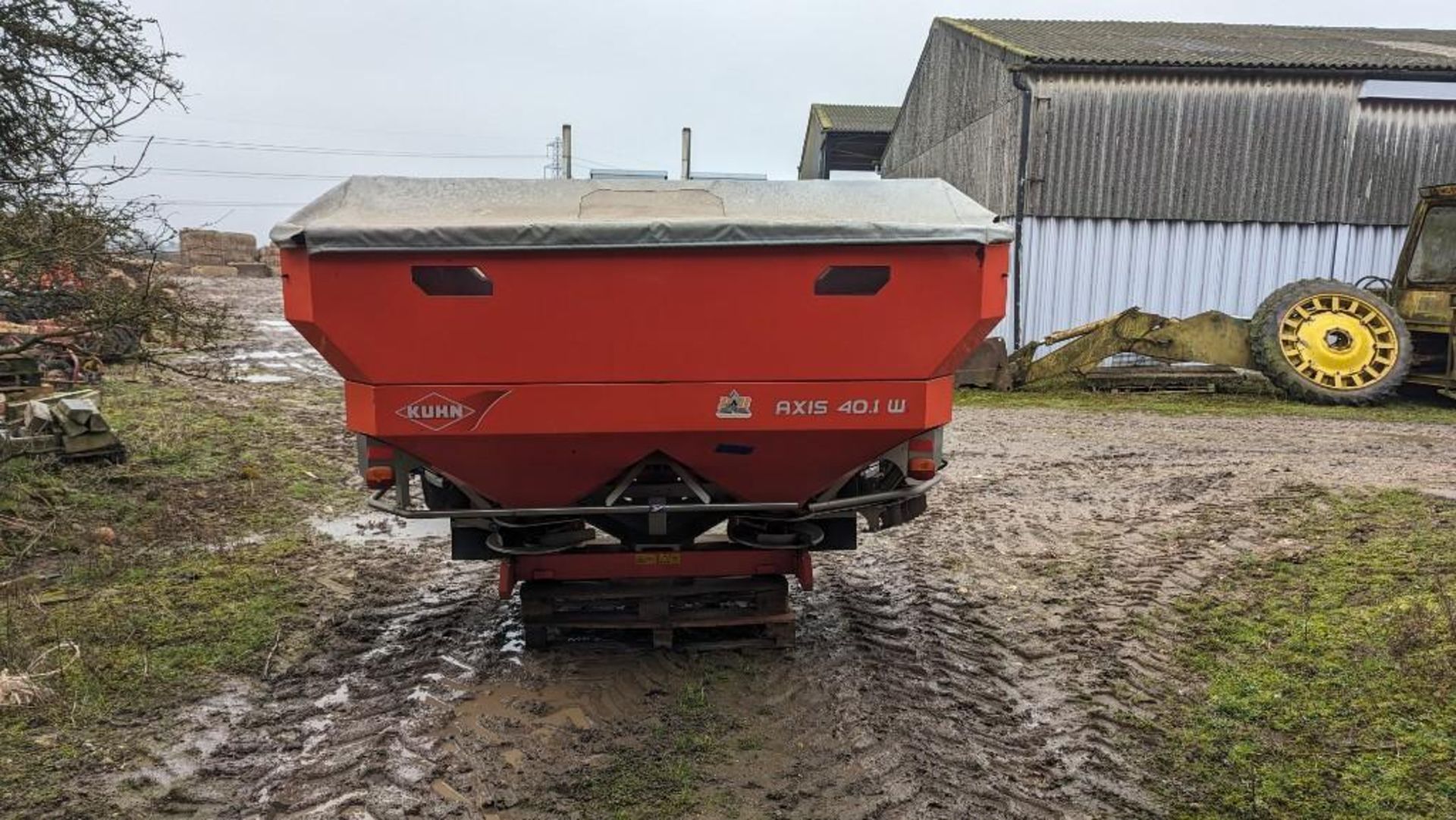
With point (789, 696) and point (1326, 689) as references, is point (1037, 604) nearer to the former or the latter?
point (1326, 689)

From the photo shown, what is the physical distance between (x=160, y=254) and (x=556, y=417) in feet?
16.1

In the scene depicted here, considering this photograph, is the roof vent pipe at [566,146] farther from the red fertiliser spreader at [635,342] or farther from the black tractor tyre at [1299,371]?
the black tractor tyre at [1299,371]

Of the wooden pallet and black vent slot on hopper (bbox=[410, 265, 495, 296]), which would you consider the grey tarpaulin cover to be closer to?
black vent slot on hopper (bbox=[410, 265, 495, 296])

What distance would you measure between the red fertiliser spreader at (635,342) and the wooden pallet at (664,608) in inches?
21.6

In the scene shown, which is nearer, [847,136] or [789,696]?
[789,696]

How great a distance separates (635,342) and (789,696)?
167cm

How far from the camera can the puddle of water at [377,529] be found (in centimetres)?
650

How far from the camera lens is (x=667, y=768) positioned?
3436mm

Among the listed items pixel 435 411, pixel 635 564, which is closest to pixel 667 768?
pixel 635 564

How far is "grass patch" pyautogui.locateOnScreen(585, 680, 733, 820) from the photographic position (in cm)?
318

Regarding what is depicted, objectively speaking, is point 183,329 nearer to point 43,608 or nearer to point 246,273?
point 43,608

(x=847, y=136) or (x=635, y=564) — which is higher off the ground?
(x=847, y=136)

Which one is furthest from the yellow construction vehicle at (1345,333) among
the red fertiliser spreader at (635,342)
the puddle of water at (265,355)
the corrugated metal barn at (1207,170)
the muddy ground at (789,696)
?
the puddle of water at (265,355)

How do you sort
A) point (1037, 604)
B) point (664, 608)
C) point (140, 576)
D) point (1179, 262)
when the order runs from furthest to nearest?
point (1179, 262) → point (140, 576) → point (1037, 604) → point (664, 608)
